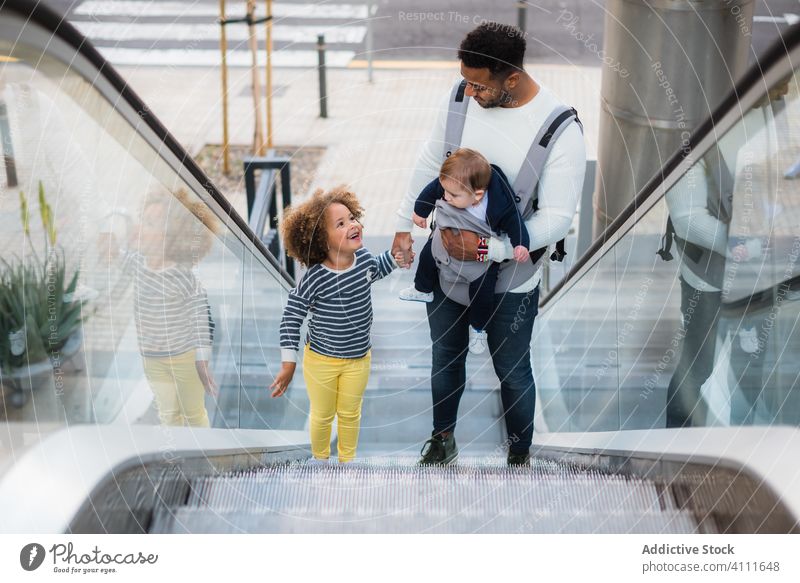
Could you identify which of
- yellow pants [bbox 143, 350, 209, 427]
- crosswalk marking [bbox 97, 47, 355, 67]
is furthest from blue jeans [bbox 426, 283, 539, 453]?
crosswalk marking [bbox 97, 47, 355, 67]

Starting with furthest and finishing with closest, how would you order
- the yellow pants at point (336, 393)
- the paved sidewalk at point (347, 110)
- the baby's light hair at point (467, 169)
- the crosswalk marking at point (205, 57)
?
the crosswalk marking at point (205, 57)
the paved sidewalk at point (347, 110)
the yellow pants at point (336, 393)
the baby's light hair at point (467, 169)

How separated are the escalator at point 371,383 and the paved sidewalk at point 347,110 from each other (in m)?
1.89

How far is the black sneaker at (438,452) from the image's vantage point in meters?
2.06

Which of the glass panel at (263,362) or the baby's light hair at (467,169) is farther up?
the baby's light hair at (467,169)

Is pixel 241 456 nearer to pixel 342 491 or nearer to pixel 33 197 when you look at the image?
pixel 342 491

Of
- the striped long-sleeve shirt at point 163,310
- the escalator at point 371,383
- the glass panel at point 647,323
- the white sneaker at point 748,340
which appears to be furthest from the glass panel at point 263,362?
the white sneaker at point 748,340

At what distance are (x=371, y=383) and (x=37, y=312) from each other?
1064 mm

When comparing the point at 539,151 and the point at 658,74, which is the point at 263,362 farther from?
the point at 658,74

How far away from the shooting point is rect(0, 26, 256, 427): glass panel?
1598 mm

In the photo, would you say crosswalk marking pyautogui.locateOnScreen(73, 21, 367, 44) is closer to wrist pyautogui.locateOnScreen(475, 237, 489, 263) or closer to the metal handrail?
the metal handrail

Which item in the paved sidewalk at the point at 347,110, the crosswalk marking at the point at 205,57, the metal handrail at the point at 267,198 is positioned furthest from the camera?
the crosswalk marking at the point at 205,57

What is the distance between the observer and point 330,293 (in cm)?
182

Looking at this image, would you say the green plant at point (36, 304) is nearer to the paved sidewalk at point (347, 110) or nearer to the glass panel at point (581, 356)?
the glass panel at point (581, 356)
